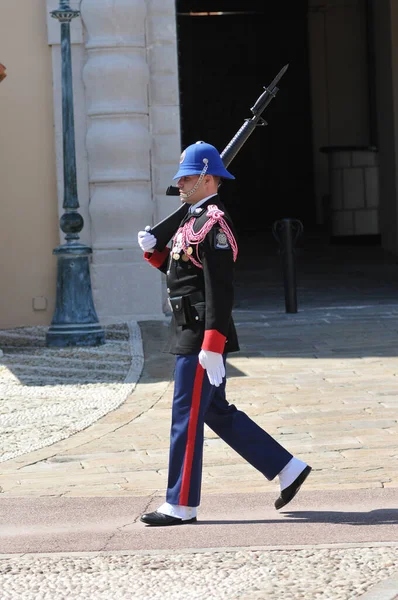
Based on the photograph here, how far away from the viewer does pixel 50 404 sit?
27.9 ft

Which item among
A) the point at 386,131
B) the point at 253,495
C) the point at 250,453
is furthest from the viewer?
the point at 386,131

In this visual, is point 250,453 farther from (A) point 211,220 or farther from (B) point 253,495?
(A) point 211,220

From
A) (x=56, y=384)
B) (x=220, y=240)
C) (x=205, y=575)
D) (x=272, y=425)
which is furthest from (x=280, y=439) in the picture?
(x=56, y=384)

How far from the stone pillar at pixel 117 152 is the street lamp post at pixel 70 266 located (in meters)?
0.99

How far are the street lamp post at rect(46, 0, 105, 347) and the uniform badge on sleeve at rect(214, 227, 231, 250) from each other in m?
5.95

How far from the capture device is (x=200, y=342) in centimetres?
544

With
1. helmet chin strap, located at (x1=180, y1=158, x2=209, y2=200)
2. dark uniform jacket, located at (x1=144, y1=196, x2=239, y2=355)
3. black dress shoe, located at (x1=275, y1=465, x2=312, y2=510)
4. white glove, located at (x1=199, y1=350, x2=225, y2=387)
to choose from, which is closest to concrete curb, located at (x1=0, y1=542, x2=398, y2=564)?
black dress shoe, located at (x1=275, y1=465, x2=312, y2=510)

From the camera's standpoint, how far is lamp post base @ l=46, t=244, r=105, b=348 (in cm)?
1122

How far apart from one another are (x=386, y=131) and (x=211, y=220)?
13931mm

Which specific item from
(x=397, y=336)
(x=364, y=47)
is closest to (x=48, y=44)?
(x=397, y=336)

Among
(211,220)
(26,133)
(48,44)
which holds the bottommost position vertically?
(211,220)

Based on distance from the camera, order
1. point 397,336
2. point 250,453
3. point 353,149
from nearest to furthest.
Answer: point 250,453 < point 397,336 < point 353,149

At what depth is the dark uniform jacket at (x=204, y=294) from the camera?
530 centimetres

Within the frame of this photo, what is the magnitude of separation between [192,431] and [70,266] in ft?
20.5
